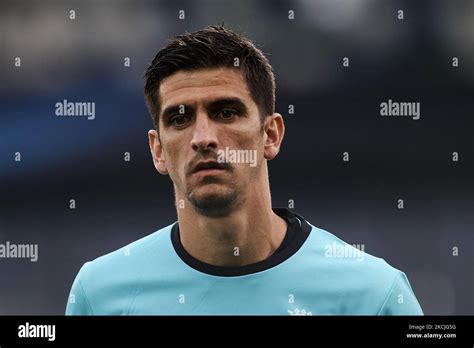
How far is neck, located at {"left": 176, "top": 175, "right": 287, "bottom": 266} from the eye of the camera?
4.11 m

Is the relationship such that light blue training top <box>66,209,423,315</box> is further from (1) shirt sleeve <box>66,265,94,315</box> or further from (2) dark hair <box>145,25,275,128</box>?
(2) dark hair <box>145,25,275,128</box>

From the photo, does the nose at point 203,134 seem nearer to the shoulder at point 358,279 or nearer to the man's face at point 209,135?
the man's face at point 209,135

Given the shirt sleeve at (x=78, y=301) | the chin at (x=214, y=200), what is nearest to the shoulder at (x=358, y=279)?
the chin at (x=214, y=200)

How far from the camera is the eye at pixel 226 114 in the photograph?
159 inches

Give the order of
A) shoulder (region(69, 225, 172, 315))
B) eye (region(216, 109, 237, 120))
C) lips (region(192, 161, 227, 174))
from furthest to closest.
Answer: shoulder (region(69, 225, 172, 315))
eye (region(216, 109, 237, 120))
lips (region(192, 161, 227, 174))

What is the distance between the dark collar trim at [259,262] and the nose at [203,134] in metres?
0.61

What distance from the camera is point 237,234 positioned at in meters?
4.14

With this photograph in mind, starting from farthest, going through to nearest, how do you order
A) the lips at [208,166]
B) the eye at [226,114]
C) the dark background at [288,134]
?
the dark background at [288,134], the eye at [226,114], the lips at [208,166]

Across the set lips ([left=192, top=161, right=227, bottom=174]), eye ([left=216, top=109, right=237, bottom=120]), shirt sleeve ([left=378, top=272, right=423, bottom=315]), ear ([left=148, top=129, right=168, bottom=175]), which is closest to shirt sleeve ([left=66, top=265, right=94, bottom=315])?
ear ([left=148, top=129, right=168, bottom=175])

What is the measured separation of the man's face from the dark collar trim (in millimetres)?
287

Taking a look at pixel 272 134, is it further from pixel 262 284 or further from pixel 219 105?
pixel 262 284

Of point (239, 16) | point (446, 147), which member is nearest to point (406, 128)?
point (446, 147)
